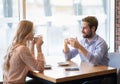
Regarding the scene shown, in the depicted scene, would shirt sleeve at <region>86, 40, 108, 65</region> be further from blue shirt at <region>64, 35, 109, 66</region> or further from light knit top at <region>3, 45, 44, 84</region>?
light knit top at <region>3, 45, 44, 84</region>

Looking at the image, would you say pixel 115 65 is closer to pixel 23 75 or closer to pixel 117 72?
pixel 117 72

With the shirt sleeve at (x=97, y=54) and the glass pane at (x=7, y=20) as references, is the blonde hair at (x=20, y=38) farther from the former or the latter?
the glass pane at (x=7, y=20)

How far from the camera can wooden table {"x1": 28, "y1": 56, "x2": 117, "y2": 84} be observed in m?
2.31

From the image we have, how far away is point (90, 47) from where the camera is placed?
3.09 meters

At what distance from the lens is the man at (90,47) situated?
2.81 metres

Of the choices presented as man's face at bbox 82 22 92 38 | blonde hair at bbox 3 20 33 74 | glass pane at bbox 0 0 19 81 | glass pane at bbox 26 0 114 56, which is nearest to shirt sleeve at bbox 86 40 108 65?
man's face at bbox 82 22 92 38

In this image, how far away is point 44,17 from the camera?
390 cm

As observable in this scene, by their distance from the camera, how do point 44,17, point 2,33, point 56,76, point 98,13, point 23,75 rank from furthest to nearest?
1. point 98,13
2. point 44,17
3. point 2,33
4. point 23,75
5. point 56,76

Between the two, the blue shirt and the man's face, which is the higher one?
the man's face

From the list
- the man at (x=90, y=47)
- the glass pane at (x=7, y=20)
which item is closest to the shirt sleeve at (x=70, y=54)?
the man at (x=90, y=47)

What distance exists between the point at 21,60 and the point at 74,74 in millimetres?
527

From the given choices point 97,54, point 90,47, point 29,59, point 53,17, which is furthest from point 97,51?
point 53,17

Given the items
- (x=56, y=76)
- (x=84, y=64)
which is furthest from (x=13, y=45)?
(x=84, y=64)

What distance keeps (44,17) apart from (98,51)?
128 centimetres
